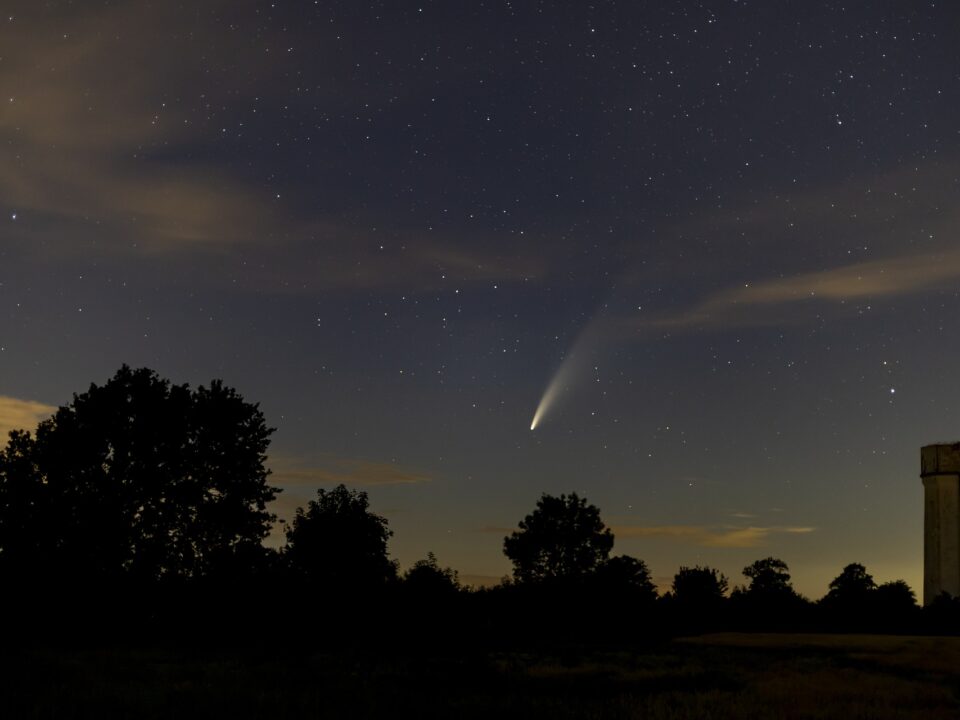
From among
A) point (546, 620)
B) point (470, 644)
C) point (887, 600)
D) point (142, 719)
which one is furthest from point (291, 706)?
point (887, 600)

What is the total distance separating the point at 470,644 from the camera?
4391 cm

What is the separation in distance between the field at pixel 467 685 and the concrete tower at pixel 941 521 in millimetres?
29585

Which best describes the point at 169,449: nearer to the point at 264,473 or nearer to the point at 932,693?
the point at 264,473

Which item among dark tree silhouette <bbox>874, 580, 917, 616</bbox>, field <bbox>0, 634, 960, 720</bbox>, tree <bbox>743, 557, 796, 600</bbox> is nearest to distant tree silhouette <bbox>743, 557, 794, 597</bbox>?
tree <bbox>743, 557, 796, 600</bbox>

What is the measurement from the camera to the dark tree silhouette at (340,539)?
74.0 meters

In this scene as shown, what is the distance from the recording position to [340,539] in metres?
76.2

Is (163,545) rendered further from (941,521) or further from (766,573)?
(766,573)

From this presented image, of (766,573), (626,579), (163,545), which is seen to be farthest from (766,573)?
(163,545)

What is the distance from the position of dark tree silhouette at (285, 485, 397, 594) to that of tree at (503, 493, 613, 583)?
3477 cm

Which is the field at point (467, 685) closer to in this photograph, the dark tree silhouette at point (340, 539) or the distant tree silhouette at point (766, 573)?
the dark tree silhouette at point (340, 539)

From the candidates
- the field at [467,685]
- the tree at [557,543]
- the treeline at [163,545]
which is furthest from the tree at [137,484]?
the tree at [557,543]

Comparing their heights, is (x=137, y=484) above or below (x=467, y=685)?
above

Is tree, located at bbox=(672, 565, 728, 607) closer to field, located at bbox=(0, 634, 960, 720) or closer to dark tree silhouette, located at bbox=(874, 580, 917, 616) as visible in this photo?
dark tree silhouette, located at bbox=(874, 580, 917, 616)

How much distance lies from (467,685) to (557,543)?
291 feet
